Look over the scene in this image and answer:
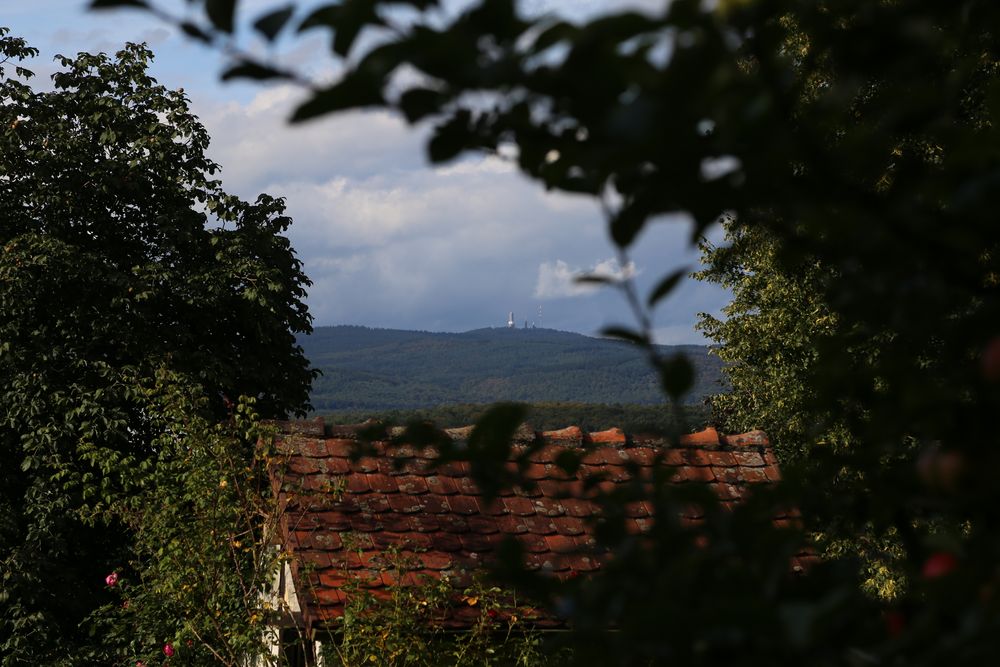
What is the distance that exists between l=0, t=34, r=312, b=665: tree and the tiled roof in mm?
9672

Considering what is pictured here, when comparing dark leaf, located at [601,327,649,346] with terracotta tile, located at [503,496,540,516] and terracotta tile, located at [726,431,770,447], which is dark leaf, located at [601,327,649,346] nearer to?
terracotta tile, located at [503,496,540,516]

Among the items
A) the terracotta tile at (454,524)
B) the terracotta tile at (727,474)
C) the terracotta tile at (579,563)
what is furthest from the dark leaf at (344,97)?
the terracotta tile at (727,474)

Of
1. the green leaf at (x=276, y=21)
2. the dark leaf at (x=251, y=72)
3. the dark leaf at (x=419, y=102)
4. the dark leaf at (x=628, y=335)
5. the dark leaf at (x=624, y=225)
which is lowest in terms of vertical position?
the dark leaf at (x=628, y=335)

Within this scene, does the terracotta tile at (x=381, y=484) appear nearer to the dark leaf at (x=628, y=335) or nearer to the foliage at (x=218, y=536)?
the foliage at (x=218, y=536)

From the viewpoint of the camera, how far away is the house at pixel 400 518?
7539 mm

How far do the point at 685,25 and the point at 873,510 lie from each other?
805mm

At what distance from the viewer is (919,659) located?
1.11 meters

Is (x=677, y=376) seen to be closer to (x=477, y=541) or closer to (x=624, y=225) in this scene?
(x=624, y=225)

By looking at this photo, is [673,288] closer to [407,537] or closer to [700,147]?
[700,147]

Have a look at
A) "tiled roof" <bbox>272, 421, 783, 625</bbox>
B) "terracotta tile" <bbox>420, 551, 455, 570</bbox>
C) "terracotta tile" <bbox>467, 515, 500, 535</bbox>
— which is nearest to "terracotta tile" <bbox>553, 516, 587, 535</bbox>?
"tiled roof" <bbox>272, 421, 783, 625</bbox>

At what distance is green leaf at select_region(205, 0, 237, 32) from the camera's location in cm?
129

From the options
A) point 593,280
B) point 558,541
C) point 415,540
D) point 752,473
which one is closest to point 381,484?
point 415,540

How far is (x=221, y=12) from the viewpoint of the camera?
1293 millimetres

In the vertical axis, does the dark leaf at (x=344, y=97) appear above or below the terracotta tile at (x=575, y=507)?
above
